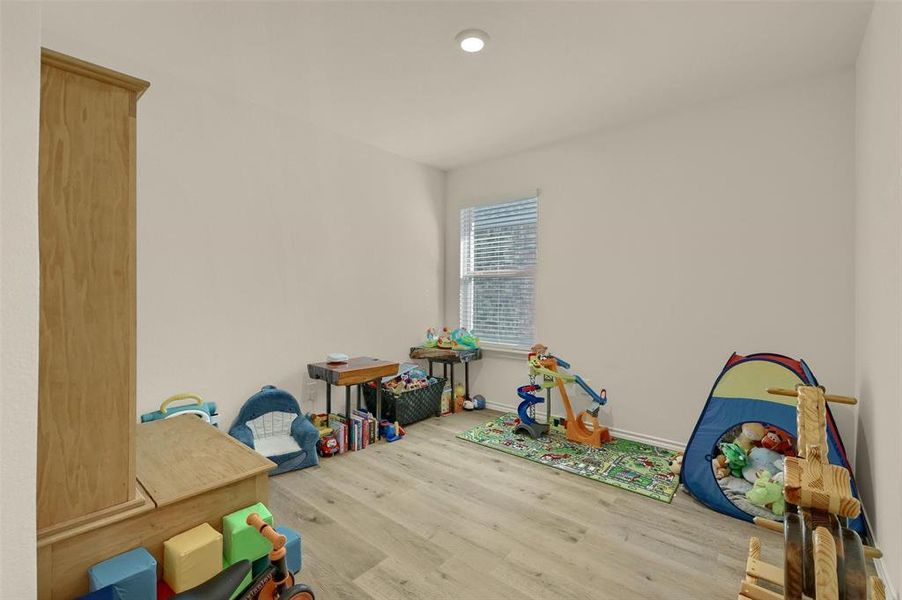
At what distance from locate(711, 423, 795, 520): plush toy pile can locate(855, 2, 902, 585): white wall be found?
361mm

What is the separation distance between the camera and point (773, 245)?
2.79 meters

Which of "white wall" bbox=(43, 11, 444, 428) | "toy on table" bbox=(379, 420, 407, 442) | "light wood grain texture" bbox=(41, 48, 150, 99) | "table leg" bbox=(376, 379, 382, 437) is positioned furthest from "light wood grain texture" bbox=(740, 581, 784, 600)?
"white wall" bbox=(43, 11, 444, 428)

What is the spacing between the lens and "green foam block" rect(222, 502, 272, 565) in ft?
4.70

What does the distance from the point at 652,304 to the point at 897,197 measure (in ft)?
5.92

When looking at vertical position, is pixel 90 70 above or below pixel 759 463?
above

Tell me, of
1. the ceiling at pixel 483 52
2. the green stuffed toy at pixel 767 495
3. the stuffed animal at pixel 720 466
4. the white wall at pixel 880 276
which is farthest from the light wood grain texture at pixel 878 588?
the ceiling at pixel 483 52

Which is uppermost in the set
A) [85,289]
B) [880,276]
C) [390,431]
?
[880,276]

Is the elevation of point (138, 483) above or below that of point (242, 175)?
below

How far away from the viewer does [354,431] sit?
3.23m

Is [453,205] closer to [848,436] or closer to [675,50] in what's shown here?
[675,50]

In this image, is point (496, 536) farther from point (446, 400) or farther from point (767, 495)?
point (446, 400)

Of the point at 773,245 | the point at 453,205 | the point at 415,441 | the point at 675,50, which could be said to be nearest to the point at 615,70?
the point at 675,50

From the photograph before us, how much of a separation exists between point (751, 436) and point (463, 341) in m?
2.52

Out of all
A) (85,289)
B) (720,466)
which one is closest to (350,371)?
(85,289)
